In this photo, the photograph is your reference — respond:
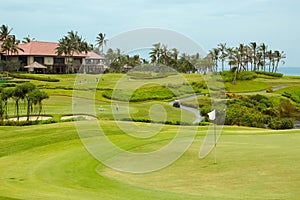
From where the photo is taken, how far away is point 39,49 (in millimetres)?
115188

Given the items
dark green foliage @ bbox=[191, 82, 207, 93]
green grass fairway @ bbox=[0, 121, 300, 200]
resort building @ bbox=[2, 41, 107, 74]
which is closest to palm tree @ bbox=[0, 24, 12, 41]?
resort building @ bbox=[2, 41, 107, 74]

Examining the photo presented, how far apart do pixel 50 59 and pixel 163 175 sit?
106 m

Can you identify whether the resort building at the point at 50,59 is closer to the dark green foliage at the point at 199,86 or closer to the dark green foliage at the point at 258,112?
the dark green foliage at the point at 199,86

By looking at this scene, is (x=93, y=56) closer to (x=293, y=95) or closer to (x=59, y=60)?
(x=59, y=60)

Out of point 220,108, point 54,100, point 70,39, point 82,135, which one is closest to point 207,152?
point 82,135

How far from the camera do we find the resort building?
112000mm

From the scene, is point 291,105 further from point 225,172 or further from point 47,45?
point 47,45

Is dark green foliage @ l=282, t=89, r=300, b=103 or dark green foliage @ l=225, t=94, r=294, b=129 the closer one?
dark green foliage @ l=225, t=94, r=294, b=129

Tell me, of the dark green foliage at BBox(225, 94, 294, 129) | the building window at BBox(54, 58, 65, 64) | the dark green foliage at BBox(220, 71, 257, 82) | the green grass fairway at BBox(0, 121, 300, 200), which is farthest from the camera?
the building window at BBox(54, 58, 65, 64)

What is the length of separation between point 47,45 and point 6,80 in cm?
4292

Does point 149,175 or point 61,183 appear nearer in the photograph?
point 61,183

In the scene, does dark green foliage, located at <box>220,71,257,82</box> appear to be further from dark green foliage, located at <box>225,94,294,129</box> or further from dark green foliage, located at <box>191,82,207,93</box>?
dark green foliage, located at <box>225,94,294,129</box>

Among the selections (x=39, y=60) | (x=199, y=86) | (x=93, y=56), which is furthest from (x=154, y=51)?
(x=93, y=56)

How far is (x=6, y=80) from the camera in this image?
7900cm
